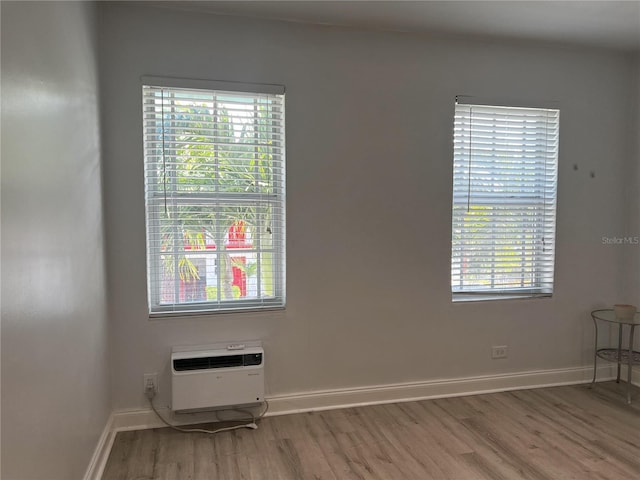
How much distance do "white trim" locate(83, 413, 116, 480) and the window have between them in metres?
0.71

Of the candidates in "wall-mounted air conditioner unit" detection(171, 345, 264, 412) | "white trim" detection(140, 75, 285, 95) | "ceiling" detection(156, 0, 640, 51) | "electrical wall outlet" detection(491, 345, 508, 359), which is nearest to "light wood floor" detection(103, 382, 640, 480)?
"wall-mounted air conditioner unit" detection(171, 345, 264, 412)

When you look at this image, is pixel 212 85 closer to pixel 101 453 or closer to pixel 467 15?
pixel 467 15

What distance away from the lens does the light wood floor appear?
230 centimetres

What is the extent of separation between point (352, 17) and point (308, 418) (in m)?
2.55

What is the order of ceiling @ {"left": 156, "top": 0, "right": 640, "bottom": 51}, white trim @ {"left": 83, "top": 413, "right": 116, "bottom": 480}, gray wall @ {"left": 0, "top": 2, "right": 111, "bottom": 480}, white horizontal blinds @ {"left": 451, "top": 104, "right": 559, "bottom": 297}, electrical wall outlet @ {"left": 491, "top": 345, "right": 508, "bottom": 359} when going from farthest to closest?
1. electrical wall outlet @ {"left": 491, "top": 345, "right": 508, "bottom": 359}
2. white horizontal blinds @ {"left": 451, "top": 104, "right": 559, "bottom": 297}
3. ceiling @ {"left": 156, "top": 0, "right": 640, "bottom": 51}
4. white trim @ {"left": 83, "top": 413, "right": 116, "bottom": 480}
5. gray wall @ {"left": 0, "top": 2, "right": 111, "bottom": 480}

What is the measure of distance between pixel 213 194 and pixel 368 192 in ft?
3.35

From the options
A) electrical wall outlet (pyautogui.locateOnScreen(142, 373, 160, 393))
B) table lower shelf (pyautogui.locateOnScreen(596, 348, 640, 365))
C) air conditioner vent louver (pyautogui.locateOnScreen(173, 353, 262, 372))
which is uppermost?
air conditioner vent louver (pyautogui.locateOnScreen(173, 353, 262, 372))

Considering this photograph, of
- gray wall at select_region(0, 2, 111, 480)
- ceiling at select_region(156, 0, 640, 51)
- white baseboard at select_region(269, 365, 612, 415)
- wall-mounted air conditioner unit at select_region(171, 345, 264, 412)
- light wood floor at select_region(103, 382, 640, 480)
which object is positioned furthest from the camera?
white baseboard at select_region(269, 365, 612, 415)

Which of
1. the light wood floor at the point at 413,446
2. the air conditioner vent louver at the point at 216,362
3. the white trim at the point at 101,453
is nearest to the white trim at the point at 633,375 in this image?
the light wood floor at the point at 413,446

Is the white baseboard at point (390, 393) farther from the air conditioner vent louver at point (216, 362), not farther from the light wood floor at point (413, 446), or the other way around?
the air conditioner vent louver at point (216, 362)

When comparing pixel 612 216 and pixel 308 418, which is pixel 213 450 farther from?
pixel 612 216

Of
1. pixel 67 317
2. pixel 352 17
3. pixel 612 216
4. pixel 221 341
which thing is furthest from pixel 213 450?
pixel 612 216

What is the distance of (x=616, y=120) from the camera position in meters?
3.47

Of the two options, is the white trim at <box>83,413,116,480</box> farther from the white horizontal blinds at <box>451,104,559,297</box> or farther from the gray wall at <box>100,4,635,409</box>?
the white horizontal blinds at <box>451,104,559,297</box>
